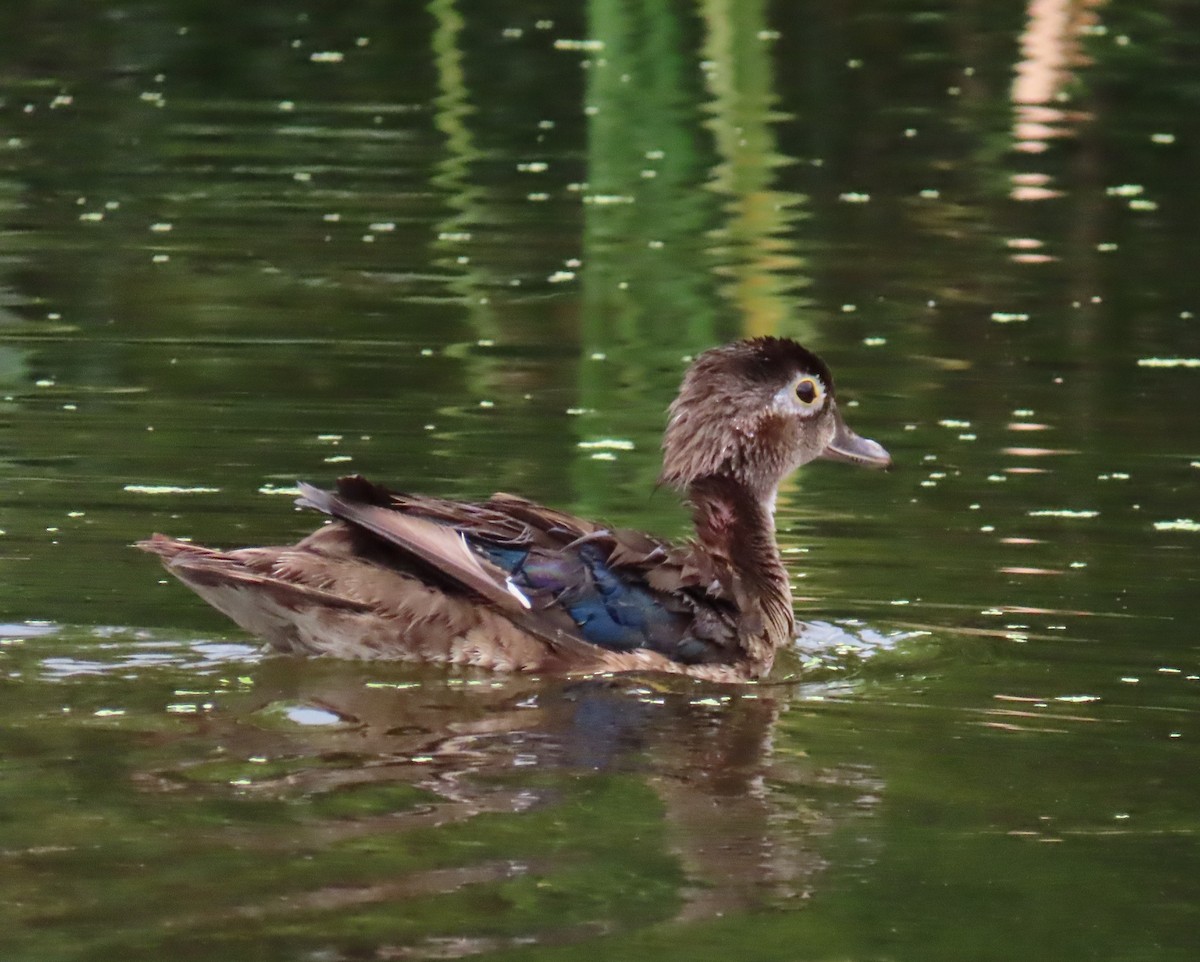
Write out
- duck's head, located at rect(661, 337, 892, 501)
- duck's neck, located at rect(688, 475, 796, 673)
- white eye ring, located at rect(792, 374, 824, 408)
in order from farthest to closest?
white eye ring, located at rect(792, 374, 824, 408) < duck's head, located at rect(661, 337, 892, 501) < duck's neck, located at rect(688, 475, 796, 673)

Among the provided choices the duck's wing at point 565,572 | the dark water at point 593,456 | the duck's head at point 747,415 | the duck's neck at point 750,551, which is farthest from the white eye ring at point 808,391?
the duck's wing at point 565,572

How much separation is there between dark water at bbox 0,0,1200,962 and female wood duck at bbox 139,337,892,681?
0.55 feet

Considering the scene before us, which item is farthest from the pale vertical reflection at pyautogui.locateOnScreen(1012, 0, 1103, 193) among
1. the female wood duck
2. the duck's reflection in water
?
the duck's reflection in water

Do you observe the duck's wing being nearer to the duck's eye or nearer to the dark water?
the dark water

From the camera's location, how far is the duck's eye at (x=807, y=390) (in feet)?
→ 32.1

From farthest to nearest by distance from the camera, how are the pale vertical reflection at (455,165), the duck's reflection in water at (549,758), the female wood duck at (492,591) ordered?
the pale vertical reflection at (455,165)
the female wood duck at (492,591)
the duck's reflection in water at (549,758)

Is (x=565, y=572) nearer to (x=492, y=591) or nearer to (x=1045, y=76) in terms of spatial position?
(x=492, y=591)

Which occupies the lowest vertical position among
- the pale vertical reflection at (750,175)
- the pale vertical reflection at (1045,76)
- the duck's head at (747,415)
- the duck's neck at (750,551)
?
the pale vertical reflection at (1045,76)

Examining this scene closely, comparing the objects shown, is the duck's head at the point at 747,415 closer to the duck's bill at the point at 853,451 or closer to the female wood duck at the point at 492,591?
the duck's bill at the point at 853,451

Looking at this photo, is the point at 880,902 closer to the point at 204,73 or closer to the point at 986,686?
the point at 986,686

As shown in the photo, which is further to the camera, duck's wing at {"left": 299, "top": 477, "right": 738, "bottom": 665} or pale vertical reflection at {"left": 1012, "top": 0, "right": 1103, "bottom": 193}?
pale vertical reflection at {"left": 1012, "top": 0, "right": 1103, "bottom": 193}

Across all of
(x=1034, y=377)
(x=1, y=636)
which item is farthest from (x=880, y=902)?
(x=1034, y=377)

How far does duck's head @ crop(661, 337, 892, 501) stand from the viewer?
378 inches

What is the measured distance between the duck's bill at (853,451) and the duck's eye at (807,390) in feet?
0.73
